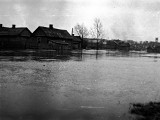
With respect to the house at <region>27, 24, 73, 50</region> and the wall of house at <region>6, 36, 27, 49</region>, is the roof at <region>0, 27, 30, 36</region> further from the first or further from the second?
the house at <region>27, 24, 73, 50</region>

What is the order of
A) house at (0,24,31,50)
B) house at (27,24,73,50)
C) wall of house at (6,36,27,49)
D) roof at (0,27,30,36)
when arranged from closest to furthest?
wall of house at (6,36,27,49)
house at (0,24,31,50)
roof at (0,27,30,36)
house at (27,24,73,50)

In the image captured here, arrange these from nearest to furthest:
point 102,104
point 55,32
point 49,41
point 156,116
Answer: point 156,116 → point 102,104 → point 49,41 → point 55,32

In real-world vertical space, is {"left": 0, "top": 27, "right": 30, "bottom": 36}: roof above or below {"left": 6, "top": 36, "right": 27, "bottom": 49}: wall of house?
above

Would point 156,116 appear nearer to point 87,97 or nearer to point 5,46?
point 87,97

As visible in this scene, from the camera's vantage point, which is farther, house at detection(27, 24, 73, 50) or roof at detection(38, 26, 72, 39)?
roof at detection(38, 26, 72, 39)

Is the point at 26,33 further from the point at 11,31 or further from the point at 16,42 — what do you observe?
the point at 16,42

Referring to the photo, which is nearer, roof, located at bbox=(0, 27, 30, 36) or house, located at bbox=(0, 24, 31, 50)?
house, located at bbox=(0, 24, 31, 50)

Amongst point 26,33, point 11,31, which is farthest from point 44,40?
point 11,31

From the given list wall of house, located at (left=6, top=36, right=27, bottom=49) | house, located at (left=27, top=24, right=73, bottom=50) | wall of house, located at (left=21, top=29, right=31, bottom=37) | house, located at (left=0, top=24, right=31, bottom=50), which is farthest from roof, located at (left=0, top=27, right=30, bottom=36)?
house, located at (left=27, top=24, right=73, bottom=50)

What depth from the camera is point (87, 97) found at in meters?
8.09

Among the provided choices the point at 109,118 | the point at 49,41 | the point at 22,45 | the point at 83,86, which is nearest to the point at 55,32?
the point at 49,41

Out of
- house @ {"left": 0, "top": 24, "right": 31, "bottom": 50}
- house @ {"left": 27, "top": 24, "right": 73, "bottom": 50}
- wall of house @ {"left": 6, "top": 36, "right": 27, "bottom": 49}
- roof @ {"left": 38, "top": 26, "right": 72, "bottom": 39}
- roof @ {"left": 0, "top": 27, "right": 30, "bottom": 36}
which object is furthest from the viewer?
roof @ {"left": 38, "top": 26, "right": 72, "bottom": 39}

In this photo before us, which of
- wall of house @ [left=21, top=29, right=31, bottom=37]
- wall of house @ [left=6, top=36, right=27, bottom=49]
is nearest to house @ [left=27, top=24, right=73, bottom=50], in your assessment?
wall of house @ [left=21, top=29, right=31, bottom=37]

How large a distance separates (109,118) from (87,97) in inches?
88.5
